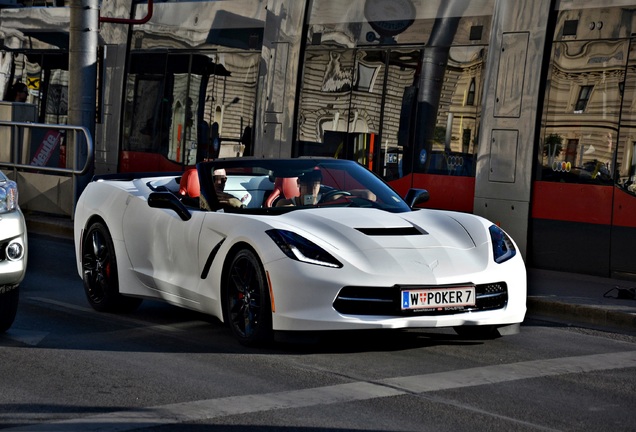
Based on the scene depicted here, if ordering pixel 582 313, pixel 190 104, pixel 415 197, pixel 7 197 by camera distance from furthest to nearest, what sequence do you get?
pixel 190 104
pixel 582 313
pixel 415 197
pixel 7 197

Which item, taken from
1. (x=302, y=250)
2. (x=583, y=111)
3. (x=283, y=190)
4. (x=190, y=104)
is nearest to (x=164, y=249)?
(x=283, y=190)

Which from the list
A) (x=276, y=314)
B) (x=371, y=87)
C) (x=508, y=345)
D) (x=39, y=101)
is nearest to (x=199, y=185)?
(x=276, y=314)

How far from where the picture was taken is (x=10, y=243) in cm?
884

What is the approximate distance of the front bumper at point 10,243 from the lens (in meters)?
8.80

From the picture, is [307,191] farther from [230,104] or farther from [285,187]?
[230,104]

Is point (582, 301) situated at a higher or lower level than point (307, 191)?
lower

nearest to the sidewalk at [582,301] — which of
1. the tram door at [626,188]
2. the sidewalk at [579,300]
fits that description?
the sidewalk at [579,300]

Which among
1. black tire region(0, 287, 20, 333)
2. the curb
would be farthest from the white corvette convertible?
the curb

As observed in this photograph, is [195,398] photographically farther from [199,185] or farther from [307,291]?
[199,185]

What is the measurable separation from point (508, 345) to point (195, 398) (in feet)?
9.22

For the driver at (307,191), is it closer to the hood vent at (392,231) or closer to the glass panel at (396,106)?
the hood vent at (392,231)

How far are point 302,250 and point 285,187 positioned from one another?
1258 millimetres

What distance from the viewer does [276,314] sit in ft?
27.2

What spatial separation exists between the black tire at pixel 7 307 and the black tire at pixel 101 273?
1344 mm
